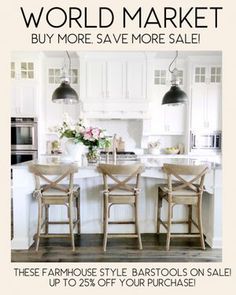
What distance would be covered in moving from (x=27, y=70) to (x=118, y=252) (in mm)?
3454

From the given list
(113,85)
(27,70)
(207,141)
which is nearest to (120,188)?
(113,85)

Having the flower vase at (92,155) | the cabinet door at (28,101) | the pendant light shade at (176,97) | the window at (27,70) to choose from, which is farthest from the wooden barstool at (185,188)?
the window at (27,70)

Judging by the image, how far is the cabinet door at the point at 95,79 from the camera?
4.27m

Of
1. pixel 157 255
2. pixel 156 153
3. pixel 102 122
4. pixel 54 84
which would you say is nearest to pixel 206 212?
pixel 157 255

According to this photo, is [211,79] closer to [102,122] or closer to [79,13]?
[102,122]

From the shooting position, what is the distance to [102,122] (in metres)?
4.67

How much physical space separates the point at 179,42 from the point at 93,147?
4.26 ft

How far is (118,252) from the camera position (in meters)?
2.25

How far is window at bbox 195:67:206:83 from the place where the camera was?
14.4ft

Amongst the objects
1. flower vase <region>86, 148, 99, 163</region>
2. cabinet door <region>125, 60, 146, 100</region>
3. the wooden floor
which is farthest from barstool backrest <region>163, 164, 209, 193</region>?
cabinet door <region>125, 60, 146, 100</region>

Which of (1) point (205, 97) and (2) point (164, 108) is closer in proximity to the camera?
(1) point (205, 97)


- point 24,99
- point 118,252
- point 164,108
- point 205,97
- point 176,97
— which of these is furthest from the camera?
point 164,108

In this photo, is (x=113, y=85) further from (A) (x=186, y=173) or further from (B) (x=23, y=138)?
(A) (x=186, y=173)

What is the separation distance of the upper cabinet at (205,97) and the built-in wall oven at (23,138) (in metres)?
2.79
